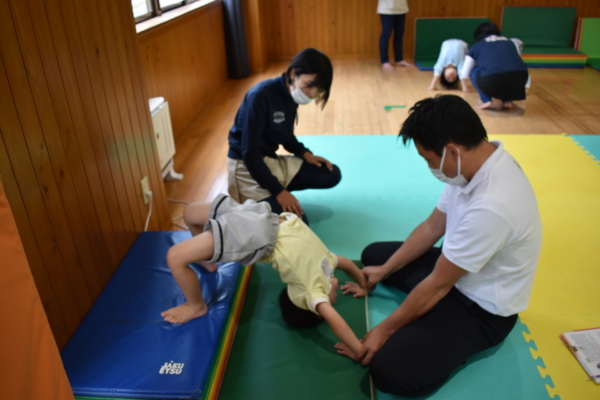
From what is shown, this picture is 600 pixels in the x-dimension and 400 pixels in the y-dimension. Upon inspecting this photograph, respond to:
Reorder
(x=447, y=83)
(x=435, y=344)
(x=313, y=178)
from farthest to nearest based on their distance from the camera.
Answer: (x=447, y=83)
(x=313, y=178)
(x=435, y=344)

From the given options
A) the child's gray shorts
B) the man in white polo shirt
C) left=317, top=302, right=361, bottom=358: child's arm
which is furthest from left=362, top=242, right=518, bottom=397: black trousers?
the child's gray shorts

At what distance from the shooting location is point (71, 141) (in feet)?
5.92

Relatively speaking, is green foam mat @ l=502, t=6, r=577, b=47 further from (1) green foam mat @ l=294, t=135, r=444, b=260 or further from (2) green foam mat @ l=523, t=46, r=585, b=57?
(1) green foam mat @ l=294, t=135, r=444, b=260

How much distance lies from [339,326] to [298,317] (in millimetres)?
266

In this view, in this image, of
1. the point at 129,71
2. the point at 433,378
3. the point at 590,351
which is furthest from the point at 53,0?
the point at 590,351

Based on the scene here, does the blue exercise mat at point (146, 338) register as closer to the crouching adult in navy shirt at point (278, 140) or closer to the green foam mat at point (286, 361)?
the green foam mat at point (286, 361)

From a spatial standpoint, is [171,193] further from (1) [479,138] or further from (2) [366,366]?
(1) [479,138]

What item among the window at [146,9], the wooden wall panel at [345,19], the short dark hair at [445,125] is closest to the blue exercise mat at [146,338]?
the short dark hair at [445,125]

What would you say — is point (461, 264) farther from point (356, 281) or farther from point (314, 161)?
point (314, 161)

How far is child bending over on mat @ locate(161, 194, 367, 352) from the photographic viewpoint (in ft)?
5.83

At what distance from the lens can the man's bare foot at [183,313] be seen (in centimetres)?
183

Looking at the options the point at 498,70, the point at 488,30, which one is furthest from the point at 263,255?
the point at 488,30

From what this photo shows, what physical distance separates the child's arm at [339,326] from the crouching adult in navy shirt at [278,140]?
0.78 metres

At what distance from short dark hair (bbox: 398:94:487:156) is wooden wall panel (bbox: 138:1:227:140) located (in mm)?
2184
